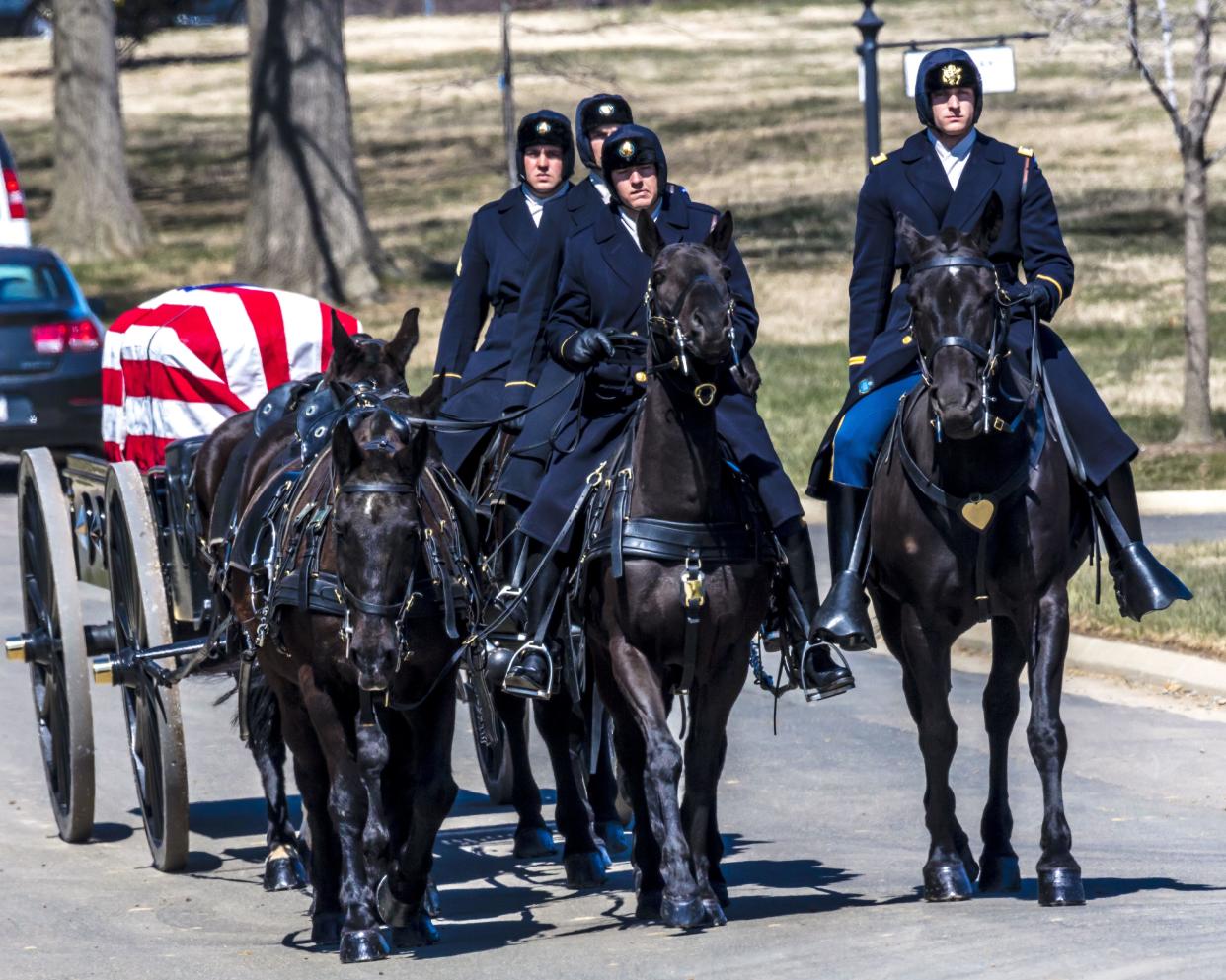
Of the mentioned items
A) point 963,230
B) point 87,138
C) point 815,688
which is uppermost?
point 87,138

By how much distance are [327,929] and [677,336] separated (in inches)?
94.6

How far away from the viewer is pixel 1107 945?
22.2 feet

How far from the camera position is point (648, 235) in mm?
7645

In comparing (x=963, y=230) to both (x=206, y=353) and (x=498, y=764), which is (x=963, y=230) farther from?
(x=206, y=353)

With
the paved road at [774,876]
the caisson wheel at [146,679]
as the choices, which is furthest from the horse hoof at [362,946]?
the caisson wheel at [146,679]

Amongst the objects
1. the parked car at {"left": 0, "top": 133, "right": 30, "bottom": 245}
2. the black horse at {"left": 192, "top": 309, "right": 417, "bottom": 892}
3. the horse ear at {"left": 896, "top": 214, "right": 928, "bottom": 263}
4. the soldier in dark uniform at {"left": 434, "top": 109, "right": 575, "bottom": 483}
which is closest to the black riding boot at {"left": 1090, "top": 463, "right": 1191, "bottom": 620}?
the horse ear at {"left": 896, "top": 214, "right": 928, "bottom": 263}

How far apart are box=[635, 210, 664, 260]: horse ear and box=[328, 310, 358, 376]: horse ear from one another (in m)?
1.26

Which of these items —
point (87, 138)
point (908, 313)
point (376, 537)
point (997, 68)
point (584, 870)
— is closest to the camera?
point (376, 537)

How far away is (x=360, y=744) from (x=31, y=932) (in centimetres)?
152

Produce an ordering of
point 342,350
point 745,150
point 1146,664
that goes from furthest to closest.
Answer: point 745,150 → point 1146,664 → point 342,350

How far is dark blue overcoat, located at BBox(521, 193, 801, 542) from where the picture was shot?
8188 millimetres

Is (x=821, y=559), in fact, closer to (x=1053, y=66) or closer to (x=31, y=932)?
(x=31, y=932)

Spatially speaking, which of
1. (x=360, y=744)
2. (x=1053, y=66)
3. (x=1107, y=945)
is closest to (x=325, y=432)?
(x=360, y=744)

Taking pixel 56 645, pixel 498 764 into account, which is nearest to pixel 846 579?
pixel 498 764
